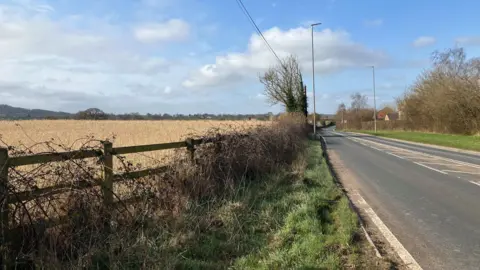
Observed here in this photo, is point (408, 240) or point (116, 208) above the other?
point (116, 208)

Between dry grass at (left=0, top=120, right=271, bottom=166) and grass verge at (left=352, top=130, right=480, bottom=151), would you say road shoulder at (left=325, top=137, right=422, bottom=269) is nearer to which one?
dry grass at (left=0, top=120, right=271, bottom=166)

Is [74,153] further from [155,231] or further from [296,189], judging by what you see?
[296,189]

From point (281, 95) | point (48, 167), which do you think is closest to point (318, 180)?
point (48, 167)

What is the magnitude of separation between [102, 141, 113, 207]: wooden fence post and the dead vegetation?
0.27 feet

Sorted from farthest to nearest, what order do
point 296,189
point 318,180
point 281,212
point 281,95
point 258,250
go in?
point 281,95, point 318,180, point 296,189, point 281,212, point 258,250

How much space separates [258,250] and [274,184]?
4246mm

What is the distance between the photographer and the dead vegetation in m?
4.36

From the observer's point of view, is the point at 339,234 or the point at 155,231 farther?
the point at 339,234

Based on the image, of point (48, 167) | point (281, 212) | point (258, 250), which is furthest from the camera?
point (281, 212)

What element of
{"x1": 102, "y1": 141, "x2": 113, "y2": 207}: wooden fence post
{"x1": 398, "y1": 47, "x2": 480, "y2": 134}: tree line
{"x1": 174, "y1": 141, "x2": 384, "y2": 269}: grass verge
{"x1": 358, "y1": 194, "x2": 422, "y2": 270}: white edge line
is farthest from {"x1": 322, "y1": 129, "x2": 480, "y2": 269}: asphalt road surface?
{"x1": 398, "y1": 47, "x2": 480, "y2": 134}: tree line

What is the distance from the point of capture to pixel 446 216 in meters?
7.61

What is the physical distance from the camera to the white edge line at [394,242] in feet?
16.5

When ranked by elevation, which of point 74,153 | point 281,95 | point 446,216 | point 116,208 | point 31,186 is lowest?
point 446,216

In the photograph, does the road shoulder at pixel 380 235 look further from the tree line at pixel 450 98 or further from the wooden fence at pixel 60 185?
the tree line at pixel 450 98
